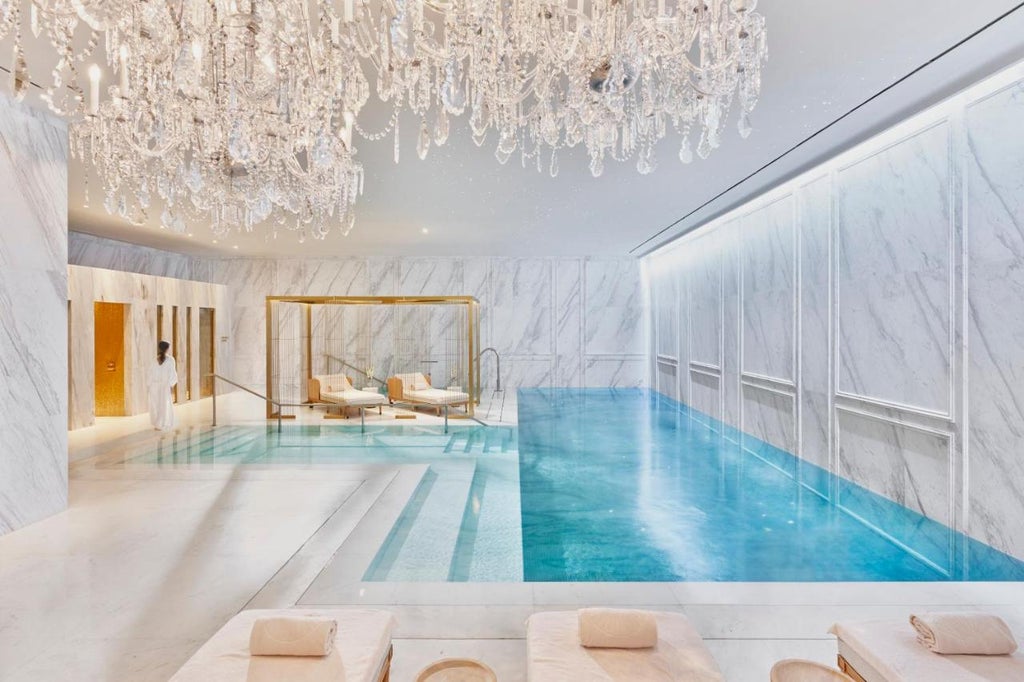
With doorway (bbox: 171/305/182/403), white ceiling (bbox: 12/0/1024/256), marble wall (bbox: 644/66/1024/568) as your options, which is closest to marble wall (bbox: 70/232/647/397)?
white ceiling (bbox: 12/0/1024/256)

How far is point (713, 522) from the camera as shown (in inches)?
176

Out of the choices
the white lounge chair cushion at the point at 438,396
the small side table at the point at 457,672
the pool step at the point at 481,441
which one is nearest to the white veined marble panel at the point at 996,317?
the small side table at the point at 457,672

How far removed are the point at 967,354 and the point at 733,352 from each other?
4184 millimetres

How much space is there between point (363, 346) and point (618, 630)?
8311 millimetres

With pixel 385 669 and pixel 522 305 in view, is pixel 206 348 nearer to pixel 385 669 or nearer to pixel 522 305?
pixel 522 305

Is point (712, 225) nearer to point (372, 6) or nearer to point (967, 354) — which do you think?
point (967, 354)

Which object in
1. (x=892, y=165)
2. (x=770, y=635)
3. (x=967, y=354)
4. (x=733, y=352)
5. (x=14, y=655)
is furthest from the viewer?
(x=733, y=352)

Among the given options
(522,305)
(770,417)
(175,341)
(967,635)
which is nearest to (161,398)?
(175,341)

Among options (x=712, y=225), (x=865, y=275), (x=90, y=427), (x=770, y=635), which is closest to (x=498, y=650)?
(x=770, y=635)

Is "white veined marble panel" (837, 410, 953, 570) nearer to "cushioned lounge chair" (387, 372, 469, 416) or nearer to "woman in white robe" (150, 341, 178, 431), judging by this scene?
"cushioned lounge chair" (387, 372, 469, 416)

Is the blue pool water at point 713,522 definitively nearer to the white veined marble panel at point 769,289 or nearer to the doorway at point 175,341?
the white veined marble panel at point 769,289

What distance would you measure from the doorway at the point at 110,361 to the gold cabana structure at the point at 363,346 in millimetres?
2557

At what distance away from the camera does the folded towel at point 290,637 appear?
72.3 inches

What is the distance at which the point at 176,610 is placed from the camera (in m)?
2.87
